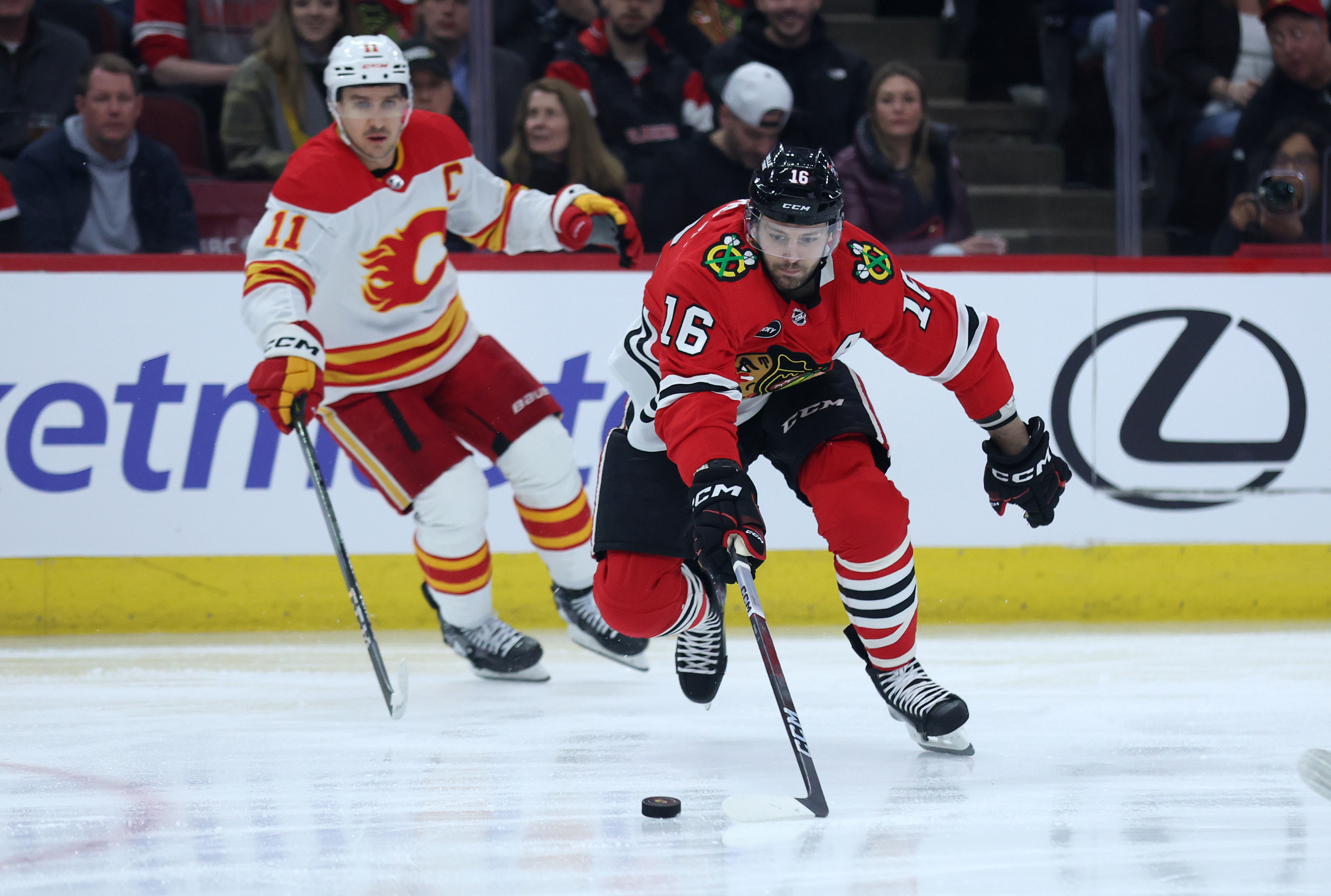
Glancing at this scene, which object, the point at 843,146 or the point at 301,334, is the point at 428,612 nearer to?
the point at 301,334

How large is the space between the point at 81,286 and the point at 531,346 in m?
1.28

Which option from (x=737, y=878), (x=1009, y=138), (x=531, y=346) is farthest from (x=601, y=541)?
(x=1009, y=138)

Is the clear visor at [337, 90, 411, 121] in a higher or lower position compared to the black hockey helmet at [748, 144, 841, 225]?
lower

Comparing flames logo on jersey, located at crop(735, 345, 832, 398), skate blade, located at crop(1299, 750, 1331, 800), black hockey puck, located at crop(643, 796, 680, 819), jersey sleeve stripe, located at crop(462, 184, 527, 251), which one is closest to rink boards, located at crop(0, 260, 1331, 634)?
jersey sleeve stripe, located at crop(462, 184, 527, 251)

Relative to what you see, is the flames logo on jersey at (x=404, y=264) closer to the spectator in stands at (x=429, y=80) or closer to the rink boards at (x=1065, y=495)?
the rink boards at (x=1065, y=495)

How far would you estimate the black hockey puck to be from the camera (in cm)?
223

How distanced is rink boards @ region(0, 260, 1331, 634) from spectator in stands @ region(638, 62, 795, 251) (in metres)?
0.32

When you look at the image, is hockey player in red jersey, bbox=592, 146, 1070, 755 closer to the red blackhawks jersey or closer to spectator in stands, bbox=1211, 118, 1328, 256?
the red blackhawks jersey

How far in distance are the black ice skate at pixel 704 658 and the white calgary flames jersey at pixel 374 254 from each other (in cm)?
100

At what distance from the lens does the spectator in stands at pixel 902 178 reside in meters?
4.42

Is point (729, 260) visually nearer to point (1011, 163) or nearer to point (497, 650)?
point (497, 650)

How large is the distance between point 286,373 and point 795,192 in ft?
A: 4.29

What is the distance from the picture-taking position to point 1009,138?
471cm

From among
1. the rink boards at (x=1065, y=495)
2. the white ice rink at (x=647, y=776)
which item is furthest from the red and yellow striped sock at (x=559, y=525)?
the rink boards at (x=1065, y=495)
